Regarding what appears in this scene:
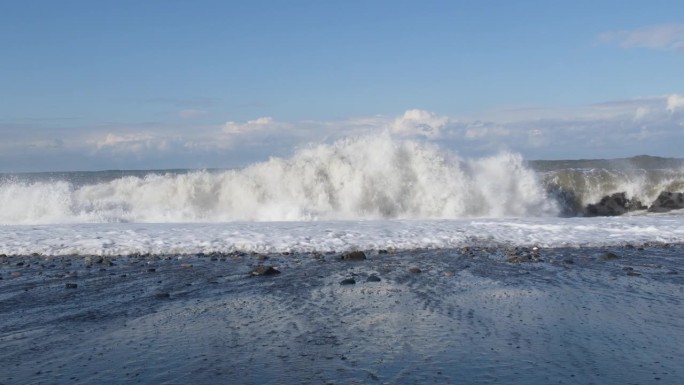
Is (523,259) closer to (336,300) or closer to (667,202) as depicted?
(336,300)

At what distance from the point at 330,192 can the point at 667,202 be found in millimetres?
16226

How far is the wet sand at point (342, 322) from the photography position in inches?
256

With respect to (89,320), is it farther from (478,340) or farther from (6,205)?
(6,205)

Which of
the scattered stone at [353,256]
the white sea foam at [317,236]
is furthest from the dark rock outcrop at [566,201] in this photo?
the scattered stone at [353,256]

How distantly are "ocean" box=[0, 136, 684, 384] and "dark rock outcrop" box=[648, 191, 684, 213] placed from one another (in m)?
10.5

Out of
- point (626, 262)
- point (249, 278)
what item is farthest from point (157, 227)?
point (626, 262)

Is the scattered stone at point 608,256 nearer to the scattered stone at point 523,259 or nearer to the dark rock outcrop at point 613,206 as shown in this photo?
the scattered stone at point 523,259

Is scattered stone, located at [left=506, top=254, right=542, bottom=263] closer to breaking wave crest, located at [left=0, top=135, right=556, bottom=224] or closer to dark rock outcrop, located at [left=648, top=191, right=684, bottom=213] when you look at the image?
breaking wave crest, located at [left=0, top=135, right=556, bottom=224]

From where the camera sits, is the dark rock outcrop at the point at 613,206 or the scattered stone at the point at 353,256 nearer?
the scattered stone at the point at 353,256

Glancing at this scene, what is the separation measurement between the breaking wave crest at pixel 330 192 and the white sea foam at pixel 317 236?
216 inches

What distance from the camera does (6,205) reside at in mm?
25156

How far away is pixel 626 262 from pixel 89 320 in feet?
33.9

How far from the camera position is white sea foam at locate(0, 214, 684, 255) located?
15531mm

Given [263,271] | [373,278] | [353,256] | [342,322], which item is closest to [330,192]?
[353,256]
